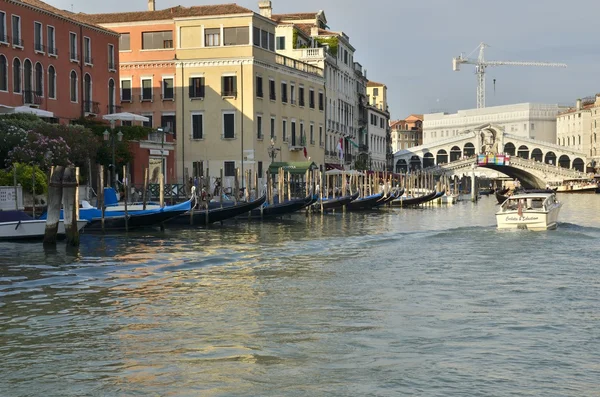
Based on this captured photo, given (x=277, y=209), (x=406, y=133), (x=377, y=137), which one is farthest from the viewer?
(x=406, y=133)

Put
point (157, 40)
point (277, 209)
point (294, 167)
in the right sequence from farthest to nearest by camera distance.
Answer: point (157, 40)
point (294, 167)
point (277, 209)

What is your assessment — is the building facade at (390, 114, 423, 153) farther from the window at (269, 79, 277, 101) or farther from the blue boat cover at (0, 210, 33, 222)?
the blue boat cover at (0, 210, 33, 222)

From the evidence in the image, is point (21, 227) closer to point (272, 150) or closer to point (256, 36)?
point (272, 150)

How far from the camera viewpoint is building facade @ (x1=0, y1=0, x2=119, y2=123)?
26.8 m

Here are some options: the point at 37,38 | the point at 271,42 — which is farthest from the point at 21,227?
the point at 271,42

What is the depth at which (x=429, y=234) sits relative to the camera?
21250 millimetres

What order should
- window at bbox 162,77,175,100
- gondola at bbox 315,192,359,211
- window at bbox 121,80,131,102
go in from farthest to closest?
1. window at bbox 121,80,131,102
2. window at bbox 162,77,175,100
3. gondola at bbox 315,192,359,211

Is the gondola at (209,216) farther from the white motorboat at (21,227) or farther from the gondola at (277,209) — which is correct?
the white motorboat at (21,227)

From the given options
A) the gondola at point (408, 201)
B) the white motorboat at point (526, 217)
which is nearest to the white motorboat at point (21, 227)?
the white motorboat at point (526, 217)

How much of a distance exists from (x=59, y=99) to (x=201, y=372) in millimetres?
23338

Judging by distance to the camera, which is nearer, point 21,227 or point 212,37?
Answer: point 21,227

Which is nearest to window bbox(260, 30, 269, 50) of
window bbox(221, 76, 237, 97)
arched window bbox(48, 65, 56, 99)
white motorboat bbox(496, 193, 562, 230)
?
window bbox(221, 76, 237, 97)

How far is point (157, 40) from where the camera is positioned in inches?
1457

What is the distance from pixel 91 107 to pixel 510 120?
266ft
